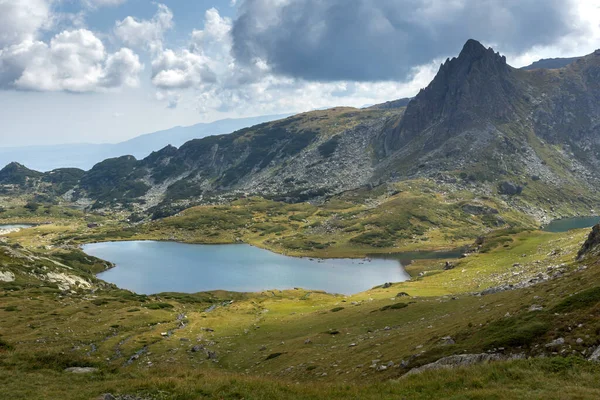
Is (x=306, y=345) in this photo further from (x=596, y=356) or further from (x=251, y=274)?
(x=251, y=274)

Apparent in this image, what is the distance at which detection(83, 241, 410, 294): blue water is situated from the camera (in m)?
142

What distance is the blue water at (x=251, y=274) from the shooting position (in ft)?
466

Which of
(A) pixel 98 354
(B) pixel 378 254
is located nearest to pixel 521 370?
(A) pixel 98 354

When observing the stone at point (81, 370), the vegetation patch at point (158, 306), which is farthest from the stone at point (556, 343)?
the vegetation patch at point (158, 306)

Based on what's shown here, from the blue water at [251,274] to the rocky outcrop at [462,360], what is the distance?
10758cm

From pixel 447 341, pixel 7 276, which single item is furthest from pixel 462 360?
pixel 7 276

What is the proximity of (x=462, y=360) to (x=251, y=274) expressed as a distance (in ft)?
475

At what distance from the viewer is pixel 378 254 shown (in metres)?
199

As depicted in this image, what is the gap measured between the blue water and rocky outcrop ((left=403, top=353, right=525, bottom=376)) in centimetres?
10758

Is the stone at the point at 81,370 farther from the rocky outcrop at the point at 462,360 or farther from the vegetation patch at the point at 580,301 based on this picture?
the vegetation patch at the point at 580,301

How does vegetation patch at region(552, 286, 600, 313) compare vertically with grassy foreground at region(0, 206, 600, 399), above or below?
above

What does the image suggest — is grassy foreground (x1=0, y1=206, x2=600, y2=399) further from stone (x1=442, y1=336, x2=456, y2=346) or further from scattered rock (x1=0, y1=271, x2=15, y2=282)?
scattered rock (x1=0, y1=271, x2=15, y2=282)

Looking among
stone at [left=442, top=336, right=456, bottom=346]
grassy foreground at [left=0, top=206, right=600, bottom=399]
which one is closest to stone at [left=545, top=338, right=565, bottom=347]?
grassy foreground at [left=0, top=206, right=600, bottom=399]

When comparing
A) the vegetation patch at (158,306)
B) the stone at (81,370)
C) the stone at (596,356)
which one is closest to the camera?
the stone at (596,356)
